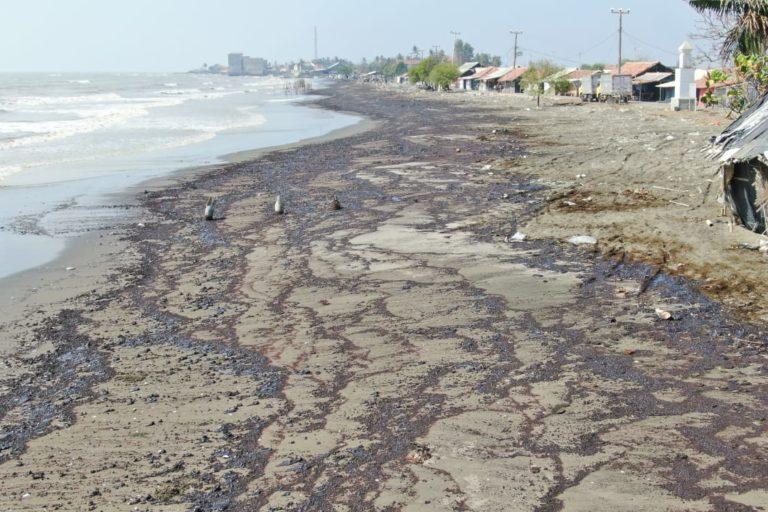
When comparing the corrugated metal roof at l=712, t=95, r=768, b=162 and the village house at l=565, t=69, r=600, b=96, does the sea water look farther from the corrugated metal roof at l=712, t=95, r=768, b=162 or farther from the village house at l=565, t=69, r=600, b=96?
the village house at l=565, t=69, r=600, b=96

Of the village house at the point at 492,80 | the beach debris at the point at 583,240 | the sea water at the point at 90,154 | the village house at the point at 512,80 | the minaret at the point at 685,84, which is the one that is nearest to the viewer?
the beach debris at the point at 583,240

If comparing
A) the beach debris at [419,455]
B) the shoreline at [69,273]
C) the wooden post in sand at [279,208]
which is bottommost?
the beach debris at [419,455]

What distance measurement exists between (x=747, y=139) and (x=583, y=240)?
109 inches

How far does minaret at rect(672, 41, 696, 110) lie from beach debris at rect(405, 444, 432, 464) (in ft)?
129

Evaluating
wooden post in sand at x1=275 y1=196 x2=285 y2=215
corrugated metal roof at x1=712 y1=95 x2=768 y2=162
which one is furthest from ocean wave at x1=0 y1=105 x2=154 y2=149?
corrugated metal roof at x1=712 y1=95 x2=768 y2=162

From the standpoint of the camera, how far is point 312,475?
18.4 feet

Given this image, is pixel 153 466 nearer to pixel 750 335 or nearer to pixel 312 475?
pixel 312 475

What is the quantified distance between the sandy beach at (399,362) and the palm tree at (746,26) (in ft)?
13.1

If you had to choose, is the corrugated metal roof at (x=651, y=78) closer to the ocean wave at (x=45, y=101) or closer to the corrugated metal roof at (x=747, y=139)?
the ocean wave at (x=45, y=101)

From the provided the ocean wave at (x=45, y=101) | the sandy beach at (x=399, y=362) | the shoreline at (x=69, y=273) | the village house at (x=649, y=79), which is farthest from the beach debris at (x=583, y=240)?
the ocean wave at (x=45, y=101)

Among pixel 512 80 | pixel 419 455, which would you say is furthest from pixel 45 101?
pixel 419 455

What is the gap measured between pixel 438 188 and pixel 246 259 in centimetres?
677

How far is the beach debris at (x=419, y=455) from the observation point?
578cm

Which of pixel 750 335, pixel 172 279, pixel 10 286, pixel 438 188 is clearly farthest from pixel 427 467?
pixel 438 188
